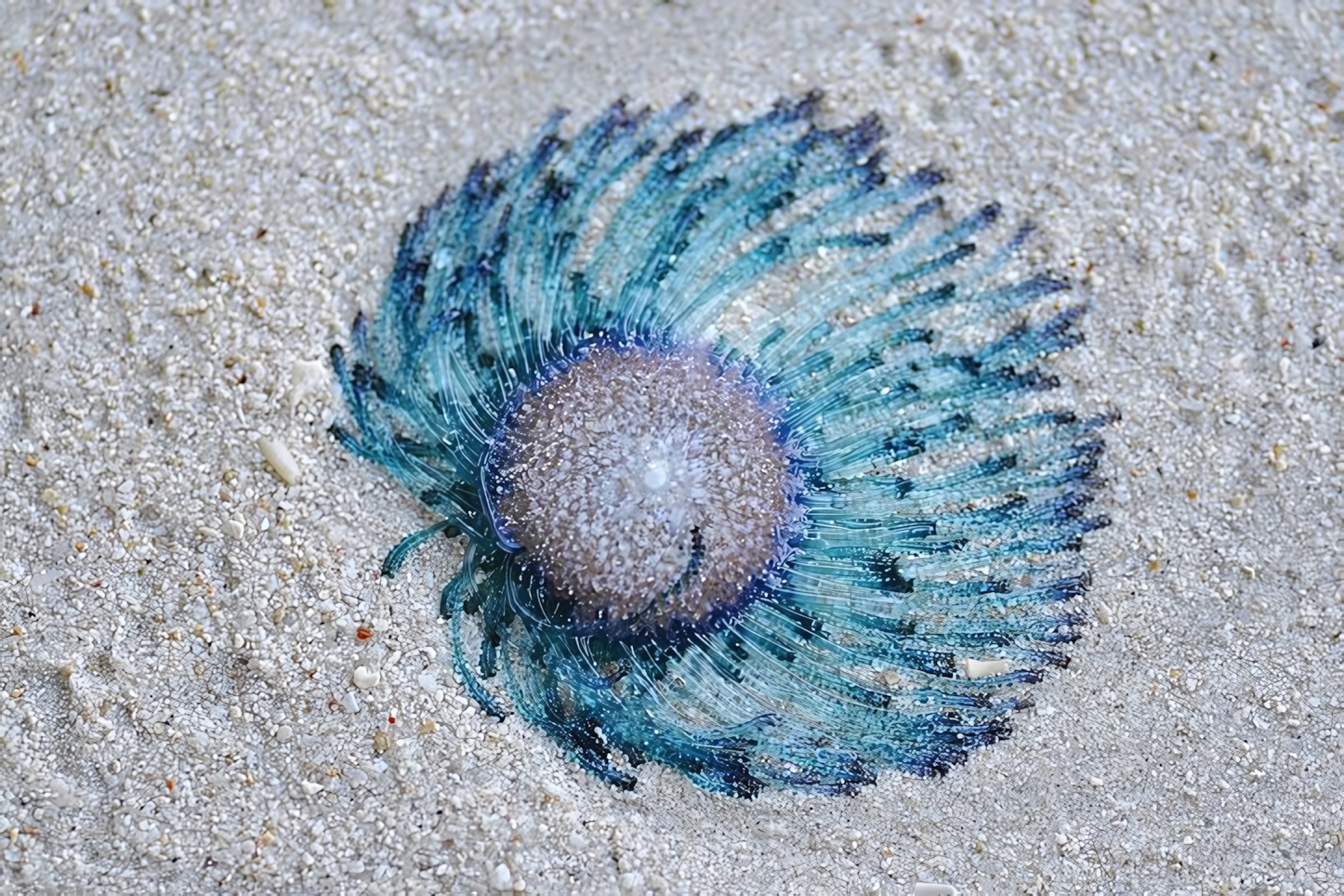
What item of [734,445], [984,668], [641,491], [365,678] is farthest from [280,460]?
[984,668]

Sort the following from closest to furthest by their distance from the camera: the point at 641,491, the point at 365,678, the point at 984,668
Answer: the point at 641,491, the point at 365,678, the point at 984,668

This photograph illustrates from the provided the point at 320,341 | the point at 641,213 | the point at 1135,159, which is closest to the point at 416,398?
the point at 320,341

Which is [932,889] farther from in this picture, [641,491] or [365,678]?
[365,678]

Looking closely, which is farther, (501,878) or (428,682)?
(428,682)

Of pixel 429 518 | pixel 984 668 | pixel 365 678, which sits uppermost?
pixel 984 668

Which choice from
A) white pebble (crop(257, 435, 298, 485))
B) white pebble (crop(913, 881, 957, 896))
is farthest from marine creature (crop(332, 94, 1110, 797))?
white pebble (crop(913, 881, 957, 896))

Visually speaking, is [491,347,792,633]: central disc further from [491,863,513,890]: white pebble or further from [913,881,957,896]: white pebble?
[913,881,957,896]: white pebble
